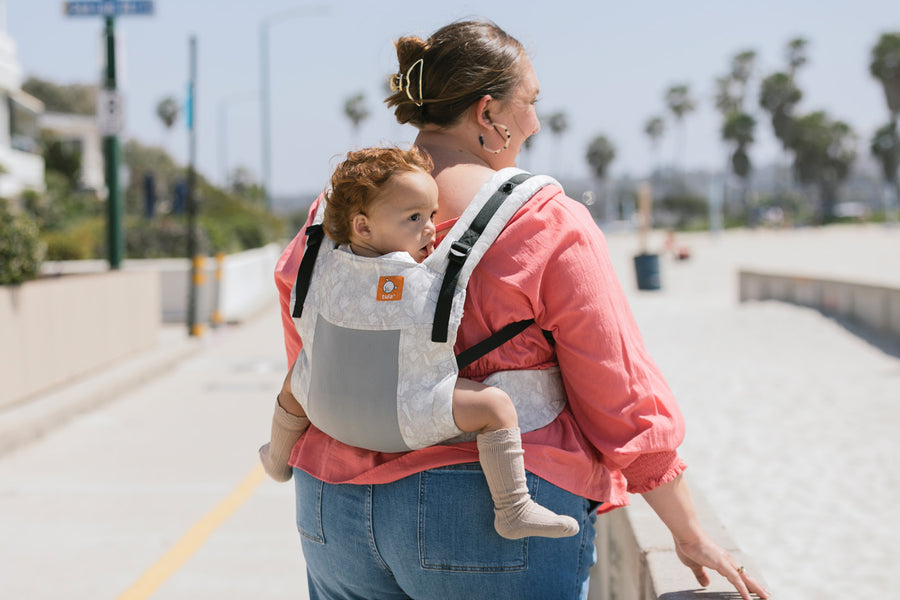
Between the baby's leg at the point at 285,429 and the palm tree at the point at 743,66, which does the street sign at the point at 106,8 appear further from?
the palm tree at the point at 743,66

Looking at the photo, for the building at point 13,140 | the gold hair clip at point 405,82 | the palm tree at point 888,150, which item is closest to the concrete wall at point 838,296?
the gold hair clip at point 405,82

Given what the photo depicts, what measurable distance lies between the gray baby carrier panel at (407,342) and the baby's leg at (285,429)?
222 millimetres

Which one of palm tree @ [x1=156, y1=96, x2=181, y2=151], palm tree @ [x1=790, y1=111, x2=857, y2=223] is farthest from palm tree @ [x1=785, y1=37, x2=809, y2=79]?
palm tree @ [x1=156, y1=96, x2=181, y2=151]

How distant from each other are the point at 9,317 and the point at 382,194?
7.54 meters

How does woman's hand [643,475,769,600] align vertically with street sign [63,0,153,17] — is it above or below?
below

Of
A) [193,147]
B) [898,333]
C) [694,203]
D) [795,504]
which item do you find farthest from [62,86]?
[795,504]

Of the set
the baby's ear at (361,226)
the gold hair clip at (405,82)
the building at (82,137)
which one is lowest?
the baby's ear at (361,226)

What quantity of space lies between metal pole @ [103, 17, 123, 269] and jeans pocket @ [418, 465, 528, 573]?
41.3 feet

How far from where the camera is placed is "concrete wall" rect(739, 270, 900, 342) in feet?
46.7

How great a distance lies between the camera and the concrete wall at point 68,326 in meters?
8.48

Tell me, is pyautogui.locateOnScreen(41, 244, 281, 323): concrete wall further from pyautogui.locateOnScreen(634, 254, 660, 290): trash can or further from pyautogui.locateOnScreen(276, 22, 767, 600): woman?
pyautogui.locateOnScreen(276, 22, 767, 600): woman

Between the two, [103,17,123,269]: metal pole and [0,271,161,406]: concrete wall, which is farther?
[103,17,123,269]: metal pole

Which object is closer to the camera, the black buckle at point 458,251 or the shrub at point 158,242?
the black buckle at point 458,251

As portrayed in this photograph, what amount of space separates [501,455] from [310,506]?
18.3 inches
